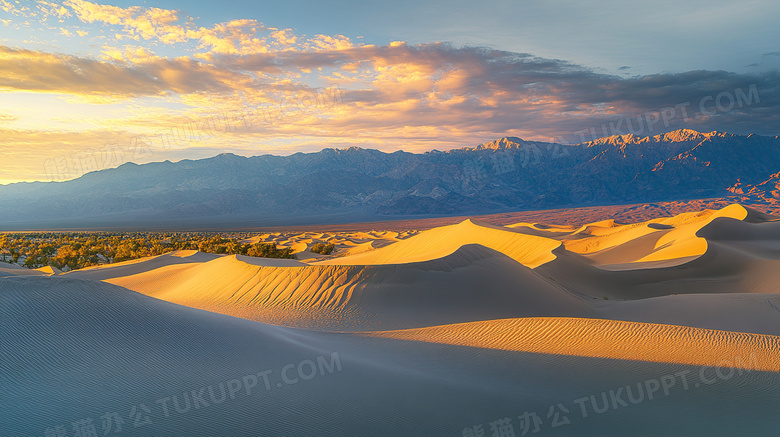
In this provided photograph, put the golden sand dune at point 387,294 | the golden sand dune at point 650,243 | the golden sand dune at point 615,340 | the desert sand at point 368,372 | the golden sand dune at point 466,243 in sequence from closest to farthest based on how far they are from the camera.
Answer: the desert sand at point 368,372, the golden sand dune at point 615,340, the golden sand dune at point 387,294, the golden sand dune at point 466,243, the golden sand dune at point 650,243

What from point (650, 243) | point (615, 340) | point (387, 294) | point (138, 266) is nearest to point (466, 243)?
point (387, 294)

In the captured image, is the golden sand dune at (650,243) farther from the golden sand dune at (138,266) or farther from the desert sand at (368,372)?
the golden sand dune at (138,266)

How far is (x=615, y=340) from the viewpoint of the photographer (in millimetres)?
10766

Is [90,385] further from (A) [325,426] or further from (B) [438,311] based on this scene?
(B) [438,311]

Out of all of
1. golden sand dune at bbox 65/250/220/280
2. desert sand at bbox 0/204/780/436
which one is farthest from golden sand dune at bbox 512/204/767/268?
golden sand dune at bbox 65/250/220/280

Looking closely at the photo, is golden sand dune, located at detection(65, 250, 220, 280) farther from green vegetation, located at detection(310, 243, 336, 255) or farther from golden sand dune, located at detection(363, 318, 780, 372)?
→ golden sand dune, located at detection(363, 318, 780, 372)

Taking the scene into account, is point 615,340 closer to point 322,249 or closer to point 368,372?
point 368,372

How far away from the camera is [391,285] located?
759 inches

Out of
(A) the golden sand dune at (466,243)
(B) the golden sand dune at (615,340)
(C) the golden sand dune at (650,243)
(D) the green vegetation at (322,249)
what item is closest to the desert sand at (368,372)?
(B) the golden sand dune at (615,340)

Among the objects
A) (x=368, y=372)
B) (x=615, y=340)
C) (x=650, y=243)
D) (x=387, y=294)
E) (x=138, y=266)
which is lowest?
(x=650, y=243)

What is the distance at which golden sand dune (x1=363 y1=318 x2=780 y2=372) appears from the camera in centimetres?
943

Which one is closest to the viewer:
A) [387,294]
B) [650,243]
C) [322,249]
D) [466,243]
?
[387,294]

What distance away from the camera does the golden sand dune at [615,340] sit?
9430mm

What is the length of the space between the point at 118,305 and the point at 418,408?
728 cm
